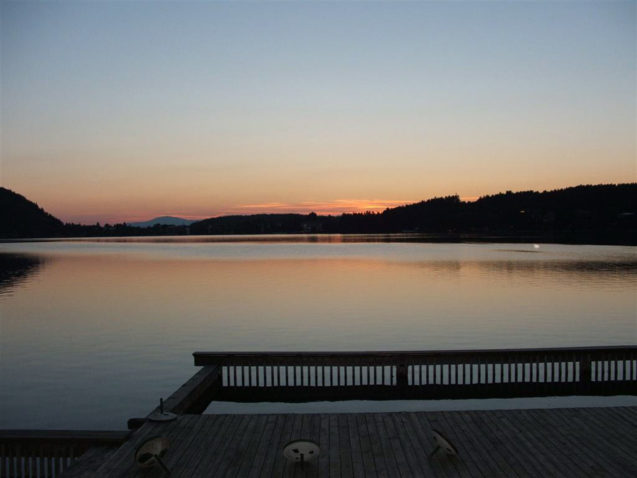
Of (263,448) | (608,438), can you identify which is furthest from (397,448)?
(608,438)

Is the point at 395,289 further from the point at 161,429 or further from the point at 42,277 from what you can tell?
the point at 42,277

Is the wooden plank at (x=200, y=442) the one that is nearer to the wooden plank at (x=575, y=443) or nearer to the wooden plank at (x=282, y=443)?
the wooden plank at (x=282, y=443)

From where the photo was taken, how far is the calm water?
1809cm

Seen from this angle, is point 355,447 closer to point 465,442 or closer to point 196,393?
point 465,442

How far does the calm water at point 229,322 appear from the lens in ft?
59.4

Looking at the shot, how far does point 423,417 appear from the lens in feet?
33.3

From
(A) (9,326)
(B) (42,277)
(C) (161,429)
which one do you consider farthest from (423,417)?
(B) (42,277)

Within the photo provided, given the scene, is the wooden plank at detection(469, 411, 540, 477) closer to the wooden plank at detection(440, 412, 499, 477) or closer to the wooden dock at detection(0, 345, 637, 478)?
the wooden dock at detection(0, 345, 637, 478)

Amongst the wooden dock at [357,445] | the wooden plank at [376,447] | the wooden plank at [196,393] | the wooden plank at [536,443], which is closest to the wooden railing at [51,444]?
the wooden dock at [357,445]

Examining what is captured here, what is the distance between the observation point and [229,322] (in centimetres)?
3042

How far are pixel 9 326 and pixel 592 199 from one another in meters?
208

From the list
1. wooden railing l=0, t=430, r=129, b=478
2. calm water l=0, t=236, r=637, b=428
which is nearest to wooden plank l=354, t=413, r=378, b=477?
wooden railing l=0, t=430, r=129, b=478

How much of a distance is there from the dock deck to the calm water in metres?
6.85

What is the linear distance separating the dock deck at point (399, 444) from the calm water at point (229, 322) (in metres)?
6.85
